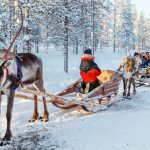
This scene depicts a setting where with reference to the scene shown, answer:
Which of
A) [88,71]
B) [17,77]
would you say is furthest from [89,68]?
[17,77]

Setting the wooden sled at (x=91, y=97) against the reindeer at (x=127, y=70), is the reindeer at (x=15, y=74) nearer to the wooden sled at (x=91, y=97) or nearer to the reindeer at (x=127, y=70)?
the wooden sled at (x=91, y=97)

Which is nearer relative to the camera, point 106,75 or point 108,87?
point 108,87

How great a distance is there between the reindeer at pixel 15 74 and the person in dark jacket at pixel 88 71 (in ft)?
5.59

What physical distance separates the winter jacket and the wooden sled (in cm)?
47

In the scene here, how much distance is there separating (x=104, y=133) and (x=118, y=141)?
2.36 ft

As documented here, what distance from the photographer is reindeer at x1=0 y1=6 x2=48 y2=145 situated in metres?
7.42

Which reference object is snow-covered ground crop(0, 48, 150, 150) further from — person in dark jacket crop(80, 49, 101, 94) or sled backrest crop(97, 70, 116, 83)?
sled backrest crop(97, 70, 116, 83)

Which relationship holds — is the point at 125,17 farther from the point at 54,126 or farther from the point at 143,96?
the point at 54,126

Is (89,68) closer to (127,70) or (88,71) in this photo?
(88,71)

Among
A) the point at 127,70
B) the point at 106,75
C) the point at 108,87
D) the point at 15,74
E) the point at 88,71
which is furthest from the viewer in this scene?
the point at 127,70

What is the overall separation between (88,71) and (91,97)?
3.37ft

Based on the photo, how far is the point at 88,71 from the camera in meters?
11.1

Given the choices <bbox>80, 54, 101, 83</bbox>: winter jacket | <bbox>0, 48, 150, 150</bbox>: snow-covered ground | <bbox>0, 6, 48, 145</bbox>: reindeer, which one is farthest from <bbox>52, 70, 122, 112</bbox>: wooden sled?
<bbox>0, 6, 48, 145</bbox>: reindeer

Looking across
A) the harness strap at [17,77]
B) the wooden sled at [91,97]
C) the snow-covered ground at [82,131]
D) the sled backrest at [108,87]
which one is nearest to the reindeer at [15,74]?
the harness strap at [17,77]
